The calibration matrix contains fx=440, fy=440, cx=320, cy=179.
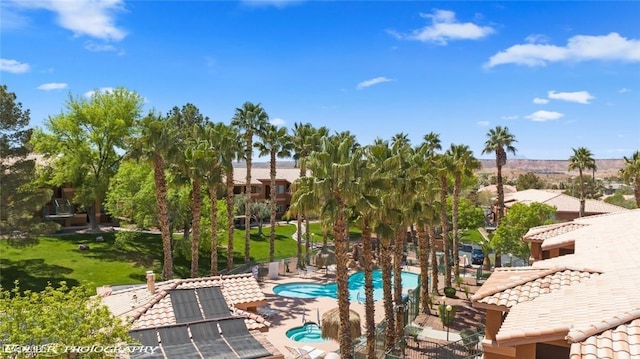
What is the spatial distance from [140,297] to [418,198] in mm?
16091

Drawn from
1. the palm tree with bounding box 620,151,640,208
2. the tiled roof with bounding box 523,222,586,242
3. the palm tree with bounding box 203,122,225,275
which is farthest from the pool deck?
the palm tree with bounding box 620,151,640,208

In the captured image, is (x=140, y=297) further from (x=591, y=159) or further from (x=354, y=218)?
(x=591, y=159)

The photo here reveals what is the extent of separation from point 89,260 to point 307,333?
2340 centimetres

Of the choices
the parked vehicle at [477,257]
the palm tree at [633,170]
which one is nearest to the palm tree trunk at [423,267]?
the parked vehicle at [477,257]

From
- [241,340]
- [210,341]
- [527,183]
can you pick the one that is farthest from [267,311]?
[527,183]

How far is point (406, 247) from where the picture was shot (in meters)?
52.4

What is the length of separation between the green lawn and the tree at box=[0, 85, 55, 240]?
4.82 feet

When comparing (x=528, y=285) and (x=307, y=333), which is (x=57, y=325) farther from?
(x=307, y=333)

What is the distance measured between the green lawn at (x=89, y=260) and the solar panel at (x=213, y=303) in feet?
65.8

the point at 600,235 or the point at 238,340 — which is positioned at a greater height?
the point at 600,235

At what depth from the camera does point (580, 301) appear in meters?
10.9

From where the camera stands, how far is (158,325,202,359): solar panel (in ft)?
47.6

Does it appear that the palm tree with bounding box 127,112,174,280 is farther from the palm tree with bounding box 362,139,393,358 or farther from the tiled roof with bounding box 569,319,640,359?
the tiled roof with bounding box 569,319,640,359

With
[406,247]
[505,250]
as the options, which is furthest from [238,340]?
[406,247]
